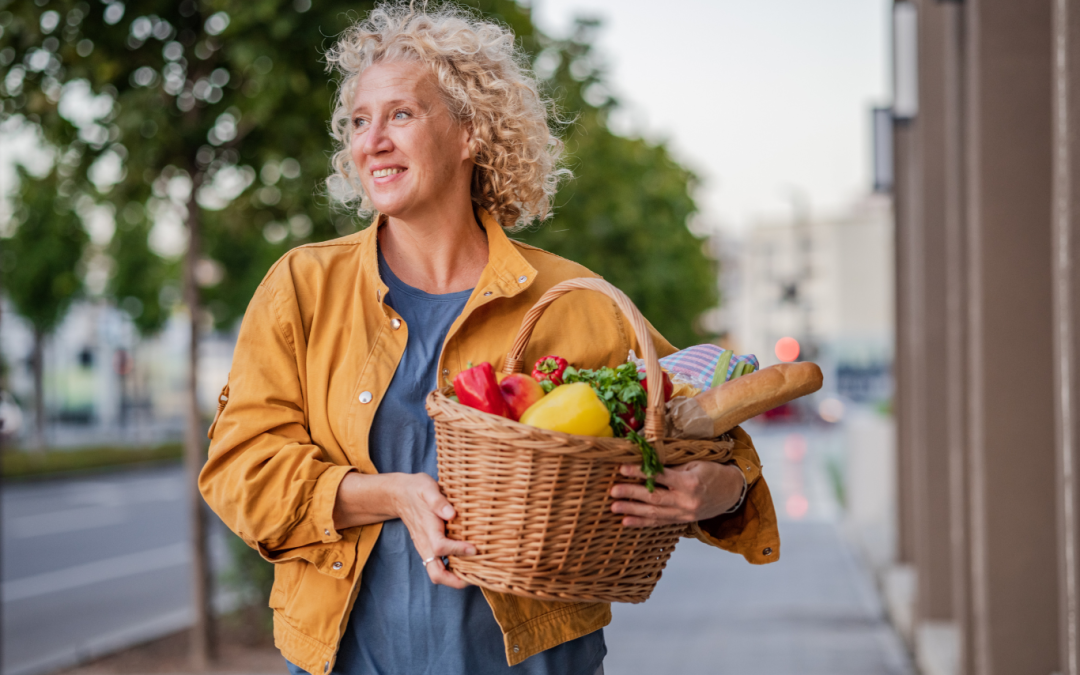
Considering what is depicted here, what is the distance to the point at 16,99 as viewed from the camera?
5414mm

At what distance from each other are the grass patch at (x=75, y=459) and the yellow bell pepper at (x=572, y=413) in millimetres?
18861

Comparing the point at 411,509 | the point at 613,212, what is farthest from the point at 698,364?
the point at 613,212

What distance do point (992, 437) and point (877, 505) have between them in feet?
25.7

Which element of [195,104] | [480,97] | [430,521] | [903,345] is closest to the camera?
[430,521]

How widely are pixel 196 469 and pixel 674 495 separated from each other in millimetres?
4782

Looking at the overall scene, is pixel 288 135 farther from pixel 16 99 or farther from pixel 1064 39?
pixel 1064 39

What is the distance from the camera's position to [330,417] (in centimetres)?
196

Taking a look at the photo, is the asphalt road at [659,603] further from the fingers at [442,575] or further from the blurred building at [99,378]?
the blurred building at [99,378]

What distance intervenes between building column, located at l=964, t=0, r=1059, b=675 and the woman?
2.27 metres

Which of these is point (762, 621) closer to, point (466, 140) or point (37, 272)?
point (466, 140)

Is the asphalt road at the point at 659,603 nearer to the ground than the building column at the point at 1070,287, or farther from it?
nearer to the ground

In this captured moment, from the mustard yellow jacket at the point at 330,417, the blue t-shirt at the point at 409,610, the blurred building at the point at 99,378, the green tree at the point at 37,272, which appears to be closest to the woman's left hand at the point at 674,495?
the mustard yellow jacket at the point at 330,417

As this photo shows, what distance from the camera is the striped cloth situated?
6.64 ft

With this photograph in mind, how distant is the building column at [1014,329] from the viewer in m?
3.90
